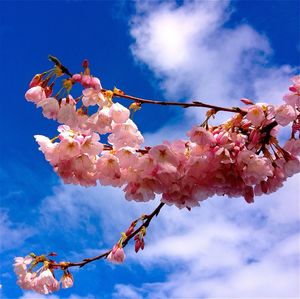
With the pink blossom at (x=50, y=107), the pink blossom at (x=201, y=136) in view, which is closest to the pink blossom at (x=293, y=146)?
the pink blossom at (x=201, y=136)

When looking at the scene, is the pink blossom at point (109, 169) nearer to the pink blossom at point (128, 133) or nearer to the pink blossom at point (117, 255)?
the pink blossom at point (128, 133)

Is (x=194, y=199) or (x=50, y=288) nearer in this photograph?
(x=194, y=199)

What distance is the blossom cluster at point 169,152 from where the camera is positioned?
281 cm

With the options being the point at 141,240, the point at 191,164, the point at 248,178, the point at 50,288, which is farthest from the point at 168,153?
the point at 50,288

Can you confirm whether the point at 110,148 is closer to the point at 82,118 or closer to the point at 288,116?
the point at 82,118

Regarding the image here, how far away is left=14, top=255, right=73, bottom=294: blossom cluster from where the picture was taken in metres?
5.32

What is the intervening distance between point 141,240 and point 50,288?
173cm

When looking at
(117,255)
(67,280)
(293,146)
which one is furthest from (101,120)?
(67,280)

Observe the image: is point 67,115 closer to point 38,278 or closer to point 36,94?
point 36,94

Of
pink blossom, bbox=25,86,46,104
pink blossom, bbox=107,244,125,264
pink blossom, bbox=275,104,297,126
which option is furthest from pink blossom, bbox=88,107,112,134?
pink blossom, bbox=107,244,125,264

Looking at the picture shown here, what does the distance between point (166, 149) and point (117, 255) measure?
6.66 ft

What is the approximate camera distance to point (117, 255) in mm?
4477

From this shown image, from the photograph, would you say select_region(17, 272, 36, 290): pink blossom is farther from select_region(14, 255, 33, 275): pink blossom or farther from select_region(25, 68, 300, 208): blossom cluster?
select_region(25, 68, 300, 208): blossom cluster

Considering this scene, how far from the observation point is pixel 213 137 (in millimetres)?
2863
